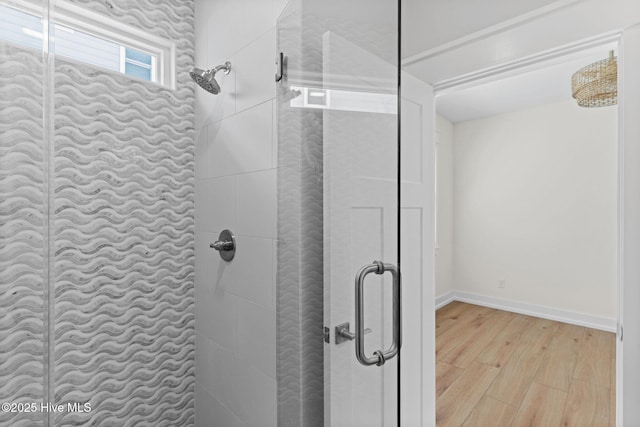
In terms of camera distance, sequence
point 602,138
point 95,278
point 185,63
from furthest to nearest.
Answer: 1. point 602,138
2. point 185,63
3. point 95,278

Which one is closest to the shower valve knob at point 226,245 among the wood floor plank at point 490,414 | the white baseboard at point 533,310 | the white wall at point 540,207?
the wood floor plank at point 490,414

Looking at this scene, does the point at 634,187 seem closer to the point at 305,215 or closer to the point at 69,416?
the point at 305,215

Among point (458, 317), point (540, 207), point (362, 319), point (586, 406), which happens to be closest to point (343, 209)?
point (362, 319)

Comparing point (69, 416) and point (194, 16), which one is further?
point (194, 16)

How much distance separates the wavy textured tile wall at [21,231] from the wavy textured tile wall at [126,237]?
353 mm

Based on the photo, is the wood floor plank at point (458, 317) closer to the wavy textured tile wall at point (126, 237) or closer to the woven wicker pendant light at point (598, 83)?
the woven wicker pendant light at point (598, 83)

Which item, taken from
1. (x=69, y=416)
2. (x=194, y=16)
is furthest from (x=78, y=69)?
(x=69, y=416)

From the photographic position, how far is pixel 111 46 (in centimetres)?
123

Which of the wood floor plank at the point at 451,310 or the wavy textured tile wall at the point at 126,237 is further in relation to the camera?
the wood floor plank at the point at 451,310

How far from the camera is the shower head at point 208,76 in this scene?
116 cm

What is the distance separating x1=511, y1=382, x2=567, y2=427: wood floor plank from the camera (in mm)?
1758

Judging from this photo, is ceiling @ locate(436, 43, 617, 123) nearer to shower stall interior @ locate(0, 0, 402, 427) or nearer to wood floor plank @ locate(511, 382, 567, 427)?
shower stall interior @ locate(0, 0, 402, 427)

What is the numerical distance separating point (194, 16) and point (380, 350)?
1.65 m

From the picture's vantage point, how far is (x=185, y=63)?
1414 millimetres
